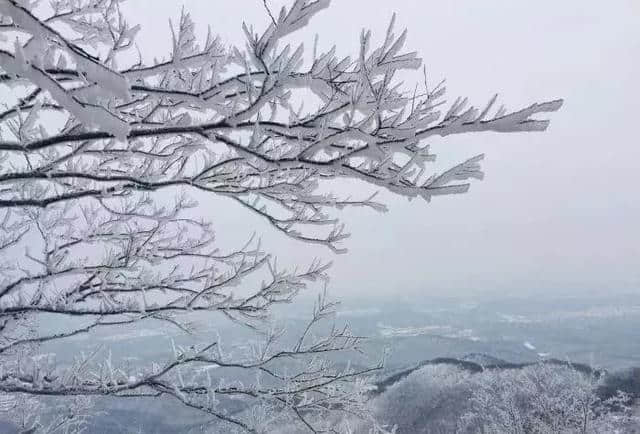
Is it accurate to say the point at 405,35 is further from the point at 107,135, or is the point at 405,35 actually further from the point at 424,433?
the point at 424,433

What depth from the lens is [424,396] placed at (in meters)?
35.2

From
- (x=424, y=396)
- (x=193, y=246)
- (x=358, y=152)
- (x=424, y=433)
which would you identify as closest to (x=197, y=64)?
(x=358, y=152)

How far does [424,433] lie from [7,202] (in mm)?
34739

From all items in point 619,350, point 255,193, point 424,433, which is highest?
point 255,193

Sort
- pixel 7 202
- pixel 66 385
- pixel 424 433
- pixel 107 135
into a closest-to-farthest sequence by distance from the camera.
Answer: pixel 107 135 < pixel 7 202 < pixel 66 385 < pixel 424 433

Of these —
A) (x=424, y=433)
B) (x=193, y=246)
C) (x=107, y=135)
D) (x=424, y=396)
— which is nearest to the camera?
(x=107, y=135)

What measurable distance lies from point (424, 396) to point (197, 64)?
3894cm

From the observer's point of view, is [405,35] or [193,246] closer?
[405,35]

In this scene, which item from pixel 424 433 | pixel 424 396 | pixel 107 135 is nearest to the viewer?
pixel 107 135

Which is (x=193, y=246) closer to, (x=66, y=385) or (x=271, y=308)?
(x=271, y=308)

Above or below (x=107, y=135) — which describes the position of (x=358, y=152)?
below

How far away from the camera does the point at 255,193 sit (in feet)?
8.09

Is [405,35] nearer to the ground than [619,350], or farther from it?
farther from it

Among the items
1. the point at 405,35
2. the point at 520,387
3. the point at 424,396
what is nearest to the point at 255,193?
the point at 405,35
